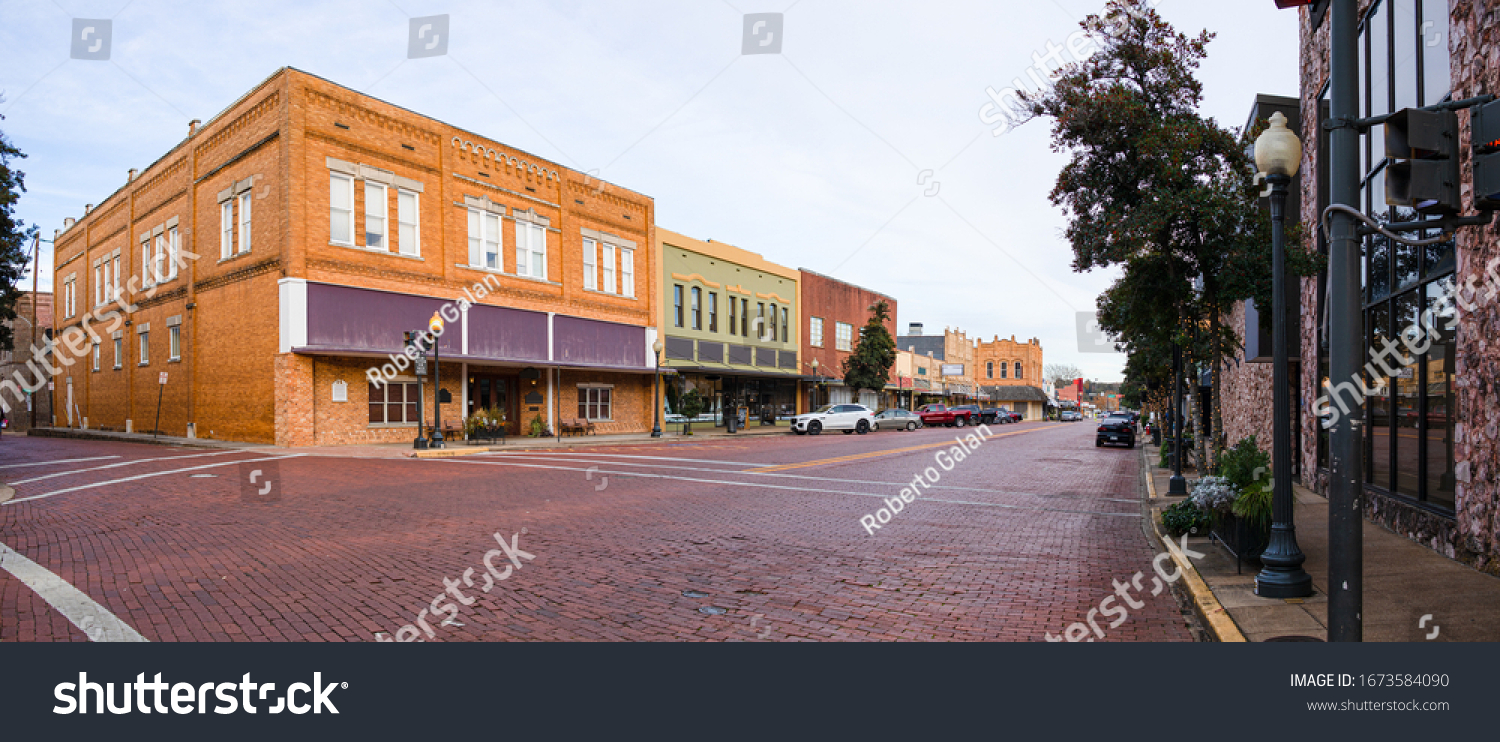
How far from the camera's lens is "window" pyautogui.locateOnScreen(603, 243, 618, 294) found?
33812 millimetres

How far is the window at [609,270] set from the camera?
111 feet

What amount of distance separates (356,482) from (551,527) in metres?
6.42


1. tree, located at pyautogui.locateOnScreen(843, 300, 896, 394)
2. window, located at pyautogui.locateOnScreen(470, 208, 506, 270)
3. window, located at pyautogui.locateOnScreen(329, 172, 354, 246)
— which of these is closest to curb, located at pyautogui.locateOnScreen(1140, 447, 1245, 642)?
window, located at pyautogui.locateOnScreen(329, 172, 354, 246)

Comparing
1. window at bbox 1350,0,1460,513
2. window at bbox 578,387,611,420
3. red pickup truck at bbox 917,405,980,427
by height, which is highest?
window at bbox 1350,0,1460,513

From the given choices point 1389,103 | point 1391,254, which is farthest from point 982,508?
point 1389,103

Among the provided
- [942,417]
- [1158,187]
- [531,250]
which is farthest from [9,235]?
[942,417]

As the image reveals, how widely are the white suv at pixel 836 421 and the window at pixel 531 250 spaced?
46.0 ft

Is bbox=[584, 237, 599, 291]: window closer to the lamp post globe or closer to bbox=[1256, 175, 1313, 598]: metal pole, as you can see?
the lamp post globe

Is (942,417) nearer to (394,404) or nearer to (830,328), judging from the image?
(830,328)

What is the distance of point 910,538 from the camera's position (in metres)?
9.33

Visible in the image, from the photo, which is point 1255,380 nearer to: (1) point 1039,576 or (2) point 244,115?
(1) point 1039,576

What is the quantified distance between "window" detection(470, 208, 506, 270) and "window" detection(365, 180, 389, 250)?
3236 millimetres

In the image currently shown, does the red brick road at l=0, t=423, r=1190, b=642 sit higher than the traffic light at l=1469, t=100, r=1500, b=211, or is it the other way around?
the traffic light at l=1469, t=100, r=1500, b=211

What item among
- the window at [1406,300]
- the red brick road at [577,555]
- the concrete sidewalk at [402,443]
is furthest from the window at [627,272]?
the window at [1406,300]
